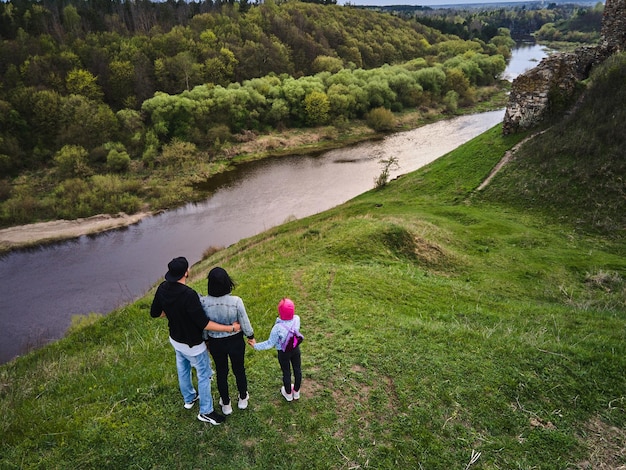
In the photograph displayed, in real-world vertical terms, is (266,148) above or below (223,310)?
below

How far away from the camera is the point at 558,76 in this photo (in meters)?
27.1

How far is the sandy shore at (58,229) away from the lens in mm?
35156

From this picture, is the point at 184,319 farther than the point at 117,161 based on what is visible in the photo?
No

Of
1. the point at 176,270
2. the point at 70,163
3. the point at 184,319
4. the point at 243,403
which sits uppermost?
the point at 176,270

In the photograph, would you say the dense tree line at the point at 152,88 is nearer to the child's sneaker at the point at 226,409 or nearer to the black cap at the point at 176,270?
the child's sneaker at the point at 226,409

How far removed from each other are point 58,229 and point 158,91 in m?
34.8

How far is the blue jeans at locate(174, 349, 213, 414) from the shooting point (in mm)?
6578

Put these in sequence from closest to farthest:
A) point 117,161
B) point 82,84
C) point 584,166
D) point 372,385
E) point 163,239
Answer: point 372,385, point 584,166, point 163,239, point 117,161, point 82,84

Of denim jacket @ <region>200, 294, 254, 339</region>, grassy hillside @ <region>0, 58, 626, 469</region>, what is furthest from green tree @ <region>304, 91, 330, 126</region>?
denim jacket @ <region>200, 294, 254, 339</region>

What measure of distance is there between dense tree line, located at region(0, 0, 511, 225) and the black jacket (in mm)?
39194

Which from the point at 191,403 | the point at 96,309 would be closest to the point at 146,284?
the point at 96,309

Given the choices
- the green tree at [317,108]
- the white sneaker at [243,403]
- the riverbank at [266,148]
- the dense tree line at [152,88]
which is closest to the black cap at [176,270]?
the white sneaker at [243,403]

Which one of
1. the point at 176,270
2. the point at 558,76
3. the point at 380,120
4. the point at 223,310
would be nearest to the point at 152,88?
the point at 380,120

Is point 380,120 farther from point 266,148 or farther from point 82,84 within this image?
point 82,84
